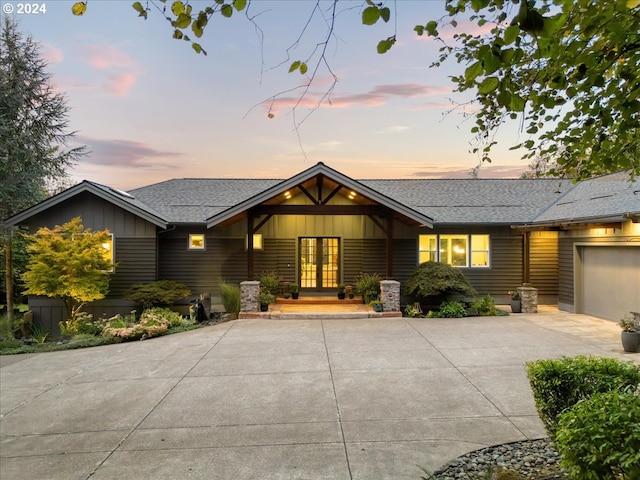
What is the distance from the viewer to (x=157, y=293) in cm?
1296

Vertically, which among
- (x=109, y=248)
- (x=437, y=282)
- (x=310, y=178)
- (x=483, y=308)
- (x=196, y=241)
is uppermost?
(x=310, y=178)

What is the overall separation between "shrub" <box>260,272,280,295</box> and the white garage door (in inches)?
397

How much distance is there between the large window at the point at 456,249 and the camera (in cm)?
1520

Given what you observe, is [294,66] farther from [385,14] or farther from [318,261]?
[318,261]

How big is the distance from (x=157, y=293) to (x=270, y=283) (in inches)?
145

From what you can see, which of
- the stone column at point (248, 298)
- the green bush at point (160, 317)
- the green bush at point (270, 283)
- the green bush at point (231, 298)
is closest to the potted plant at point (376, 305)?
the green bush at point (270, 283)

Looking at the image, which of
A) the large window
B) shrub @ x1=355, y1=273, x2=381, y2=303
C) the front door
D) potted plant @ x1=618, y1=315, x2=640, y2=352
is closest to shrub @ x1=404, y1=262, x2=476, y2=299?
shrub @ x1=355, y1=273, x2=381, y2=303

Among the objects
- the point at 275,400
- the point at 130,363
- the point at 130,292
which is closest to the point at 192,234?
the point at 130,292

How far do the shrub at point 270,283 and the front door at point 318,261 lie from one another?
1226 millimetres

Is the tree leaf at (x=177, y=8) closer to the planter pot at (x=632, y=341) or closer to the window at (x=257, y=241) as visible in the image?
the planter pot at (x=632, y=341)

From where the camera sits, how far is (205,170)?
80.9 feet

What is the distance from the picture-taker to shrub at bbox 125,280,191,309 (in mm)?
12875

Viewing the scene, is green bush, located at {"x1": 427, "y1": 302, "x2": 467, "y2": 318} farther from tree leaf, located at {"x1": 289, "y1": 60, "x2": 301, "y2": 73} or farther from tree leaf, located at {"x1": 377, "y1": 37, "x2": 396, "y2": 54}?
tree leaf, located at {"x1": 377, "y1": 37, "x2": 396, "y2": 54}

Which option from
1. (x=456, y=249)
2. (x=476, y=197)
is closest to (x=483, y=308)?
(x=456, y=249)
